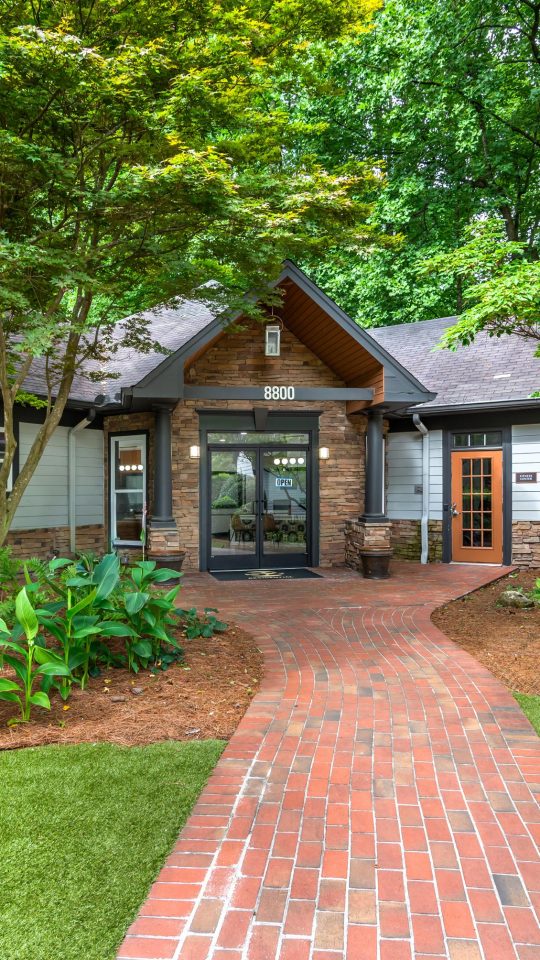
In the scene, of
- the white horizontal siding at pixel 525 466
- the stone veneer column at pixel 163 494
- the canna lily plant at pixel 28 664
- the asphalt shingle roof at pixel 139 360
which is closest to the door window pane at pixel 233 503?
the stone veneer column at pixel 163 494

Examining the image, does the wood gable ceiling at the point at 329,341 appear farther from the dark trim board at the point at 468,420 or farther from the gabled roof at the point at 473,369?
the dark trim board at the point at 468,420

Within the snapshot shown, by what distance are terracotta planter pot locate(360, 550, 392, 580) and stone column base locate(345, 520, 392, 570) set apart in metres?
0.08

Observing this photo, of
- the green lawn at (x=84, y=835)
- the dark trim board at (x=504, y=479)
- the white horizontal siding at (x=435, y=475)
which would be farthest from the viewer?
the white horizontal siding at (x=435, y=475)

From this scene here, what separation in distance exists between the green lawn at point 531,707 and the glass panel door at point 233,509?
6.35m

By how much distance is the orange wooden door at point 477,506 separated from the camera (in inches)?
410

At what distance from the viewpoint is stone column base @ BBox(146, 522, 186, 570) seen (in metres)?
8.38

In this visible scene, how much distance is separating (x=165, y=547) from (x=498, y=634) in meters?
4.74

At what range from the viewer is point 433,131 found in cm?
1595

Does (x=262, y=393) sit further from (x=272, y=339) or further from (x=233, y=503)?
(x=233, y=503)

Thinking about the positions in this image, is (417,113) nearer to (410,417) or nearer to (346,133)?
(346,133)

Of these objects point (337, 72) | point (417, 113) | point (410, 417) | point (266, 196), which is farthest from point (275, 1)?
point (337, 72)

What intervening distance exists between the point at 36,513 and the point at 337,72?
15.1 metres

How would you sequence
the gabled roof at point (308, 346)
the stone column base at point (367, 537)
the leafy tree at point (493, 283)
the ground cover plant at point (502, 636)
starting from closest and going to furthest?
the ground cover plant at point (502, 636) → the leafy tree at point (493, 283) → the gabled roof at point (308, 346) → the stone column base at point (367, 537)

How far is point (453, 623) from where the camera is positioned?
241 inches
